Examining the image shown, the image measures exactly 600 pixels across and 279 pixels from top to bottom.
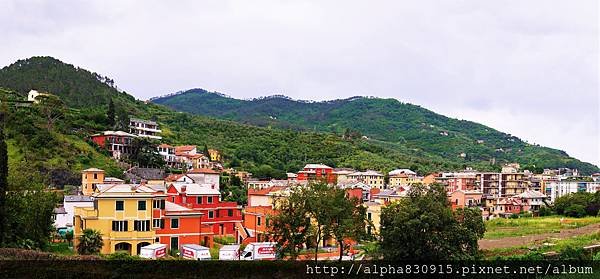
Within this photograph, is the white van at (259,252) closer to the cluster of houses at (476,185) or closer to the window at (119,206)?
the window at (119,206)

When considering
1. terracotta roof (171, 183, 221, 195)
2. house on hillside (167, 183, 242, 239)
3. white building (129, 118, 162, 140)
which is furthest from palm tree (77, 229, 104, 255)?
white building (129, 118, 162, 140)

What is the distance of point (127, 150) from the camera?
69000 millimetres

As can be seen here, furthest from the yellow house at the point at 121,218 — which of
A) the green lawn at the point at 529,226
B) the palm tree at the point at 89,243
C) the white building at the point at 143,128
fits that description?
the white building at the point at 143,128

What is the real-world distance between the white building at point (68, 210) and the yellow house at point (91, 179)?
27.4ft

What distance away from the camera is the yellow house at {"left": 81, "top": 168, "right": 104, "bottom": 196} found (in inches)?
1908

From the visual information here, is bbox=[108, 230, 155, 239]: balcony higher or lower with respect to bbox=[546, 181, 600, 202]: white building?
higher

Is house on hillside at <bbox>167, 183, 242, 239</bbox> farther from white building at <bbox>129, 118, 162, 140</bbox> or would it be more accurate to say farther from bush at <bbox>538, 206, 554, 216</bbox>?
white building at <bbox>129, 118, 162, 140</bbox>

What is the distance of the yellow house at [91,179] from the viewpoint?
4847cm

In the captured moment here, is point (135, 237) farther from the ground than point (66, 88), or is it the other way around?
point (66, 88)

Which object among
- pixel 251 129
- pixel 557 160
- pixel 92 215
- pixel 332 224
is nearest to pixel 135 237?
pixel 92 215

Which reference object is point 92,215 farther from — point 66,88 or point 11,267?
point 66,88

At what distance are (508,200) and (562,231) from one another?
27.8 meters

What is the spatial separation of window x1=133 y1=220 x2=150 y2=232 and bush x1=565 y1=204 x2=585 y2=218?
149ft

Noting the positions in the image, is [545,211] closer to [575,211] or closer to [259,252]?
[575,211]
